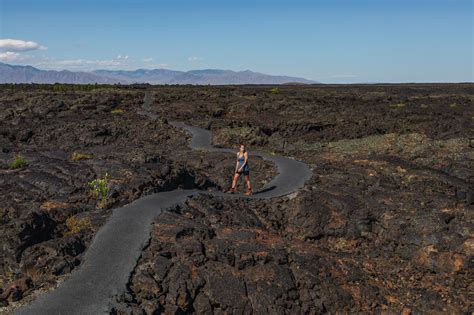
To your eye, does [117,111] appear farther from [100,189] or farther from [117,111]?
[100,189]

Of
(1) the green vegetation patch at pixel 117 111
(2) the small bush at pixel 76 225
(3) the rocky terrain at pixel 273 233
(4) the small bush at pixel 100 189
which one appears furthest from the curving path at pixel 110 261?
(1) the green vegetation patch at pixel 117 111

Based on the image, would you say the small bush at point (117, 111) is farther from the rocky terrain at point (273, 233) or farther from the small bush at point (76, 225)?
the small bush at point (76, 225)

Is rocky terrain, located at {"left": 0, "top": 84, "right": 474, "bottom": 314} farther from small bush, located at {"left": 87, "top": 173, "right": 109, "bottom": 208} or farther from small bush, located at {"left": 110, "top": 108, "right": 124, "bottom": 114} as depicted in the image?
small bush, located at {"left": 110, "top": 108, "right": 124, "bottom": 114}

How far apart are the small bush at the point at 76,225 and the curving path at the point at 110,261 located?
83cm

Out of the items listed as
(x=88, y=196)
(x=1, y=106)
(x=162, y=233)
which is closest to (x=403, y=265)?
(x=162, y=233)

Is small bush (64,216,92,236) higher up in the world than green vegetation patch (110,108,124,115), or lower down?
lower down

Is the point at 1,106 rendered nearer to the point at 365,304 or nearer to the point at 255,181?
the point at 255,181

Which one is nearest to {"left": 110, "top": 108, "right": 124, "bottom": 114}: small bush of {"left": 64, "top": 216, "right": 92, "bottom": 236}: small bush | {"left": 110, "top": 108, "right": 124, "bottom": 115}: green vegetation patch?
{"left": 110, "top": 108, "right": 124, "bottom": 115}: green vegetation patch

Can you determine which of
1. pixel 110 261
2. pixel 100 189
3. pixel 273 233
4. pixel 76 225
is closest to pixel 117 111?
pixel 100 189

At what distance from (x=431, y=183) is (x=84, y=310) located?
69.6ft

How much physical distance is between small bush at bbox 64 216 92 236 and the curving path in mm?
826

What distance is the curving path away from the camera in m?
12.5

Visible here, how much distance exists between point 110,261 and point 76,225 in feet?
12.4

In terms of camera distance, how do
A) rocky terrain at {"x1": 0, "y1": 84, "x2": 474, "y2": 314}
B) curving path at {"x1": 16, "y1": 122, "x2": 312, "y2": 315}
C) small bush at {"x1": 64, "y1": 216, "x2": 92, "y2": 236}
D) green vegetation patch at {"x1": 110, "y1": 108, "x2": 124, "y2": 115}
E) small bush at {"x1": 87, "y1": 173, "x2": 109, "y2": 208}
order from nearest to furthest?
1. curving path at {"x1": 16, "y1": 122, "x2": 312, "y2": 315}
2. rocky terrain at {"x1": 0, "y1": 84, "x2": 474, "y2": 314}
3. small bush at {"x1": 64, "y1": 216, "x2": 92, "y2": 236}
4. small bush at {"x1": 87, "y1": 173, "x2": 109, "y2": 208}
5. green vegetation patch at {"x1": 110, "y1": 108, "x2": 124, "y2": 115}
